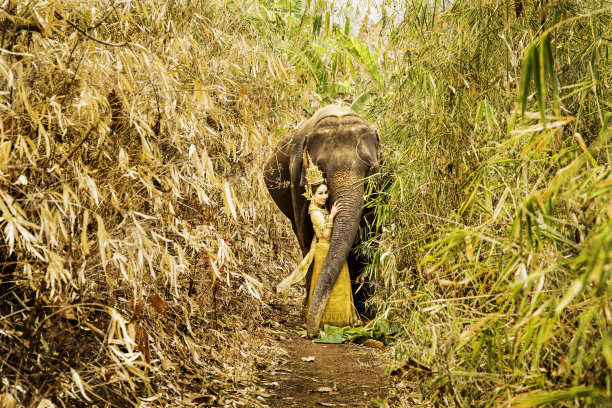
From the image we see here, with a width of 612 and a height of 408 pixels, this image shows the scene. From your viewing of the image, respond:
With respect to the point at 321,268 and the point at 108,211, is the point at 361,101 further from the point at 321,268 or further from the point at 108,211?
the point at 108,211

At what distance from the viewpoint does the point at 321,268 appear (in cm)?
532

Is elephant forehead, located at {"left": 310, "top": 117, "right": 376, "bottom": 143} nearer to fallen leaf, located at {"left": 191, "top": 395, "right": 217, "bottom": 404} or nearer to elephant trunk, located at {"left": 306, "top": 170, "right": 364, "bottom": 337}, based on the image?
elephant trunk, located at {"left": 306, "top": 170, "right": 364, "bottom": 337}

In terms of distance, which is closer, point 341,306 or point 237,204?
point 237,204

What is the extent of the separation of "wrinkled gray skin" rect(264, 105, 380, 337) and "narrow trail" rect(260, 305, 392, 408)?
1.12ft

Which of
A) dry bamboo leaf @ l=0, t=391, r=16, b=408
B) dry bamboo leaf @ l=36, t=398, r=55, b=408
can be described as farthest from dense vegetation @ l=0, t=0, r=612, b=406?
dry bamboo leaf @ l=0, t=391, r=16, b=408

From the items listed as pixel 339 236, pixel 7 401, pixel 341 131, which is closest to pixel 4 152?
pixel 7 401

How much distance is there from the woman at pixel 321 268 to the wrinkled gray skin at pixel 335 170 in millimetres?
94

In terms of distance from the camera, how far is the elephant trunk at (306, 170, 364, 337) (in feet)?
16.5

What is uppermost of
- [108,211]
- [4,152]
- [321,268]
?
[4,152]

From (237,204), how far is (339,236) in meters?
2.14

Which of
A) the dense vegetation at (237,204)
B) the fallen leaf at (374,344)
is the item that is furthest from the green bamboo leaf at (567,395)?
the fallen leaf at (374,344)

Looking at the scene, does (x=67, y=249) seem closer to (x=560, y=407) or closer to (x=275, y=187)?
(x=560, y=407)

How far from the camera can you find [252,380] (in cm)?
387

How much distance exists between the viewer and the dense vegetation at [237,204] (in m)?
2.16
